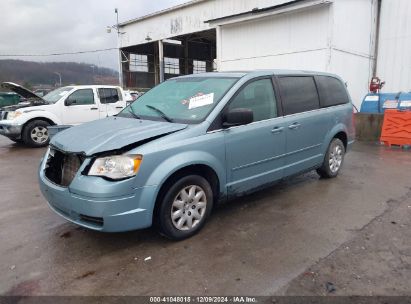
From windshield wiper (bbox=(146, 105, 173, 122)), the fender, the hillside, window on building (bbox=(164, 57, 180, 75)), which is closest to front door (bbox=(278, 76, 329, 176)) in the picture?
windshield wiper (bbox=(146, 105, 173, 122))

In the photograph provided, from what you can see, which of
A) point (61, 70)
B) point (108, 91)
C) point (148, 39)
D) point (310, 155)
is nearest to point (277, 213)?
point (310, 155)

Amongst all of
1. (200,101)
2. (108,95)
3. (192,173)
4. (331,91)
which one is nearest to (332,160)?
(331,91)

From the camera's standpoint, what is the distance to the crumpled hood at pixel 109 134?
10.5ft

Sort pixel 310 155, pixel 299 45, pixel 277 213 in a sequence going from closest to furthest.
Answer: pixel 277 213 → pixel 310 155 → pixel 299 45

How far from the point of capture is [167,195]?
130 inches

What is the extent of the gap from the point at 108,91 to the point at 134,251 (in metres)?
7.89

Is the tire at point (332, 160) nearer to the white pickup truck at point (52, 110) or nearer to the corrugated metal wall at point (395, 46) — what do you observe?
the white pickup truck at point (52, 110)

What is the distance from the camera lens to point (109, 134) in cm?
345

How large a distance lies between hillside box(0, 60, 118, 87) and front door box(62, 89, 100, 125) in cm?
3063

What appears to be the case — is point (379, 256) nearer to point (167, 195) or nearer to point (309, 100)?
point (167, 195)

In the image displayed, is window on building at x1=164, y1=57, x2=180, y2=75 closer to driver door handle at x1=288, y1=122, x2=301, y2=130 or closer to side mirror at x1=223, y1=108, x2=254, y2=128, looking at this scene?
driver door handle at x1=288, y1=122, x2=301, y2=130

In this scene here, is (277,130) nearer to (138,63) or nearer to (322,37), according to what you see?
(322,37)

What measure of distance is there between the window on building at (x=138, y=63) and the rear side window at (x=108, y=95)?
55.7ft

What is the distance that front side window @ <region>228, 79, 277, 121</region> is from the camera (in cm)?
398
